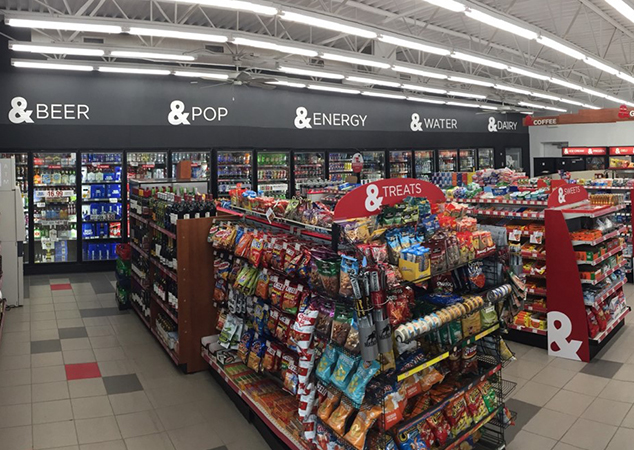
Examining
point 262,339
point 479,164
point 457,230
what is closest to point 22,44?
point 262,339

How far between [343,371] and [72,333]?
4.97 m

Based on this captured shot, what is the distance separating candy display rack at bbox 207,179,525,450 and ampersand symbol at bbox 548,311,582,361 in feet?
4.61

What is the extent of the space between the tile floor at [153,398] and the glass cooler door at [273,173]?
Answer: 5.82 m

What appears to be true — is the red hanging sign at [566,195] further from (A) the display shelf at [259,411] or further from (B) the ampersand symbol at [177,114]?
(B) the ampersand symbol at [177,114]

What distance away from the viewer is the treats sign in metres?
3.46

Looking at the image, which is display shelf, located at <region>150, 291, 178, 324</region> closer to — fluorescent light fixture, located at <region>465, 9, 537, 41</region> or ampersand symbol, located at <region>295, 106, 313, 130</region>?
fluorescent light fixture, located at <region>465, 9, 537, 41</region>

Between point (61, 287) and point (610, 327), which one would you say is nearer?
point (610, 327)

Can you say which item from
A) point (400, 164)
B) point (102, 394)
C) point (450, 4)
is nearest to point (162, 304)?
point (102, 394)

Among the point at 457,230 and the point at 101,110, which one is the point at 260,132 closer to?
the point at 101,110

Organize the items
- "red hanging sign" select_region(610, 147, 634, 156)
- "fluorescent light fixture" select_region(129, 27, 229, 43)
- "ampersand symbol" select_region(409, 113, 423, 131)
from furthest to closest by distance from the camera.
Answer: "red hanging sign" select_region(610, 147, 634, 156) < "ampersand symbol" select_region(409, 113, 423, 131) < "fluorescent light fixture" select_region(129, 27, 229, 43)

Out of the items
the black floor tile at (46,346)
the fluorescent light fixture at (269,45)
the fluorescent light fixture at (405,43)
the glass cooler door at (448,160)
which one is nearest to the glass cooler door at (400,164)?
the glass cooler door at (448,160)

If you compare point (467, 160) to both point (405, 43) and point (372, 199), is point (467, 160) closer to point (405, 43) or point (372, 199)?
point (405, 43)

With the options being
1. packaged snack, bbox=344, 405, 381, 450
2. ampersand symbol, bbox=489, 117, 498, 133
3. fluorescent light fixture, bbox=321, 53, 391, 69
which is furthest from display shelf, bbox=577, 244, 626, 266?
ampersand symbol, bbox=489, 117, 498, 133

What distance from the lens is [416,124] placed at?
15.8m
